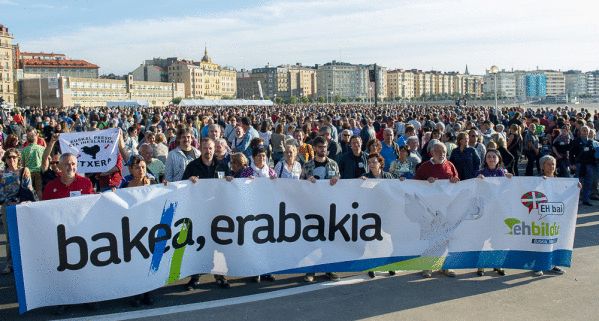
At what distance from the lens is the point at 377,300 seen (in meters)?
6.03

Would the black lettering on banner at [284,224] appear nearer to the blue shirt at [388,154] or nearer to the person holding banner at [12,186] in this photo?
the person holding banner at [12,186]

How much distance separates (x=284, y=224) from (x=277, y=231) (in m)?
0.11

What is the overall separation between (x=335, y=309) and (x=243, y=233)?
125cm

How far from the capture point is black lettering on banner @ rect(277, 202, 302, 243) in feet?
21.2

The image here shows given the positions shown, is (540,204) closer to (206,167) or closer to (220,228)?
(220,228)

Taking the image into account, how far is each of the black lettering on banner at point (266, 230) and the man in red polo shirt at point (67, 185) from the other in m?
1.74

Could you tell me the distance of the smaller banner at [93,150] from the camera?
28.7 feet

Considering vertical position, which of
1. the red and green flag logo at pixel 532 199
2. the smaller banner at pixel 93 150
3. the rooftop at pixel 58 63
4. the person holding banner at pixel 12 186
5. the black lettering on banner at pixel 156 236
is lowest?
the black lettering on banner at pixel 156 236

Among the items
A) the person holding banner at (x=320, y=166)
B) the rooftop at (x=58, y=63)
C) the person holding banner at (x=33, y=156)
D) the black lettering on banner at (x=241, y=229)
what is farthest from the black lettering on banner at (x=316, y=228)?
the rooftop at (x=58, y=63)

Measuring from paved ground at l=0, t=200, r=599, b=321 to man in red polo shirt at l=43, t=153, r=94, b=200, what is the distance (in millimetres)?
1124

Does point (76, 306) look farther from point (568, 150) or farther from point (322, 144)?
point (568, 150)

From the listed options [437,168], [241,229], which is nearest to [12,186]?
[241,229]

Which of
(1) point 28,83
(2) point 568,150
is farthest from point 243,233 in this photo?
(1) point 28,83

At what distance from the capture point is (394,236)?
21.7 ft
